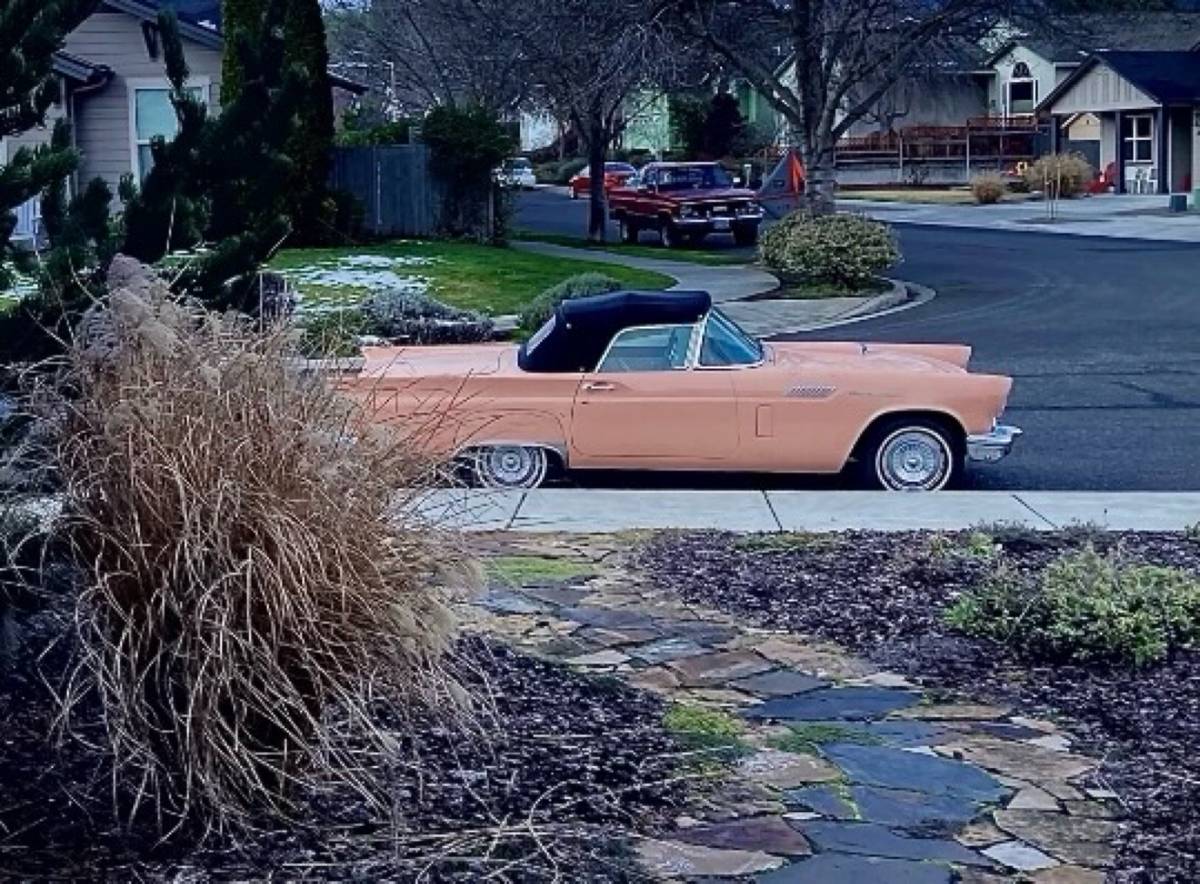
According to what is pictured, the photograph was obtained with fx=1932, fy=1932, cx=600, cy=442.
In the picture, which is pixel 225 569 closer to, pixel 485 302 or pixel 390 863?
pixel 390 863

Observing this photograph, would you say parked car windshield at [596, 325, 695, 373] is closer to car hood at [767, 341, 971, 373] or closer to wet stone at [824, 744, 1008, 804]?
car hood at [767, 341, 971, 373]

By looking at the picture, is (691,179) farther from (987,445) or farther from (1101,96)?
(987,445)

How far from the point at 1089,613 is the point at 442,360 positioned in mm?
5445

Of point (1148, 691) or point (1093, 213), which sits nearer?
point (1148, 691)

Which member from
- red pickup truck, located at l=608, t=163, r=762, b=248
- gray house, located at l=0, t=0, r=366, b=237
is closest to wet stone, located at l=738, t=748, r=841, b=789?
gray house, located at l=0, t=0, r=366, b=237

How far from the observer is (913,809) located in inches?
208

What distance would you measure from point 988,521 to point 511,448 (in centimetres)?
282

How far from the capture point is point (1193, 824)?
509 cm

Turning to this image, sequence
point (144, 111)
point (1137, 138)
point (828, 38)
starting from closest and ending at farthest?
1. point (828, 38)
2. point (144, 111)
3. point (1137, 138)

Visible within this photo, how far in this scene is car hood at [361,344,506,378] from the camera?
10883 mm

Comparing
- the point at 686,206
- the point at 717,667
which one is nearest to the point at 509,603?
the point at 717,667

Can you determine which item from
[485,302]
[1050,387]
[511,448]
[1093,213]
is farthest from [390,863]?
[1093,213]

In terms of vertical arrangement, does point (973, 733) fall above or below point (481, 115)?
below

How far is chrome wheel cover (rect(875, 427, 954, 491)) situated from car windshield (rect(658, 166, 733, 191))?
93.9 ft
